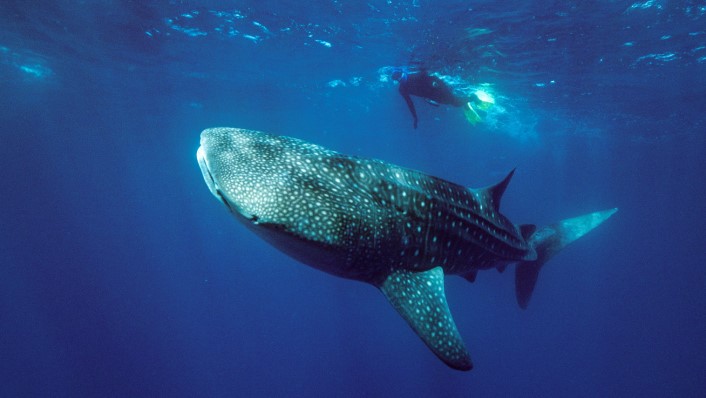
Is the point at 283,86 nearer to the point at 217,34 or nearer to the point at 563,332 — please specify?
the point at 217,34

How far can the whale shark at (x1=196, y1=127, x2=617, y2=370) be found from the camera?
8.79ft

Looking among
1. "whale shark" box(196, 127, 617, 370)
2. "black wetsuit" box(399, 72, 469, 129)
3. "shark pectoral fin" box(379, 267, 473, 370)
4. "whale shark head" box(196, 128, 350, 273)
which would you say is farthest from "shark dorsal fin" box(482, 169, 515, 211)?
"black wetsuit" box(399, 72, 469, 129)

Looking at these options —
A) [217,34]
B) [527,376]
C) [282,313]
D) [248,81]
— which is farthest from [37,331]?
[527,376]

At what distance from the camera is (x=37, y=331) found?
56.2m

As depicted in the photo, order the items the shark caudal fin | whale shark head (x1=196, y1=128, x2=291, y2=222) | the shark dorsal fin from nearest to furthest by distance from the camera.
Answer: whale shark head (x1=196, y1=128, x2=291, y2=222), the shark dorsal fin, the shark caudal fin

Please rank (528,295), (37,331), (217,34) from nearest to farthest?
(528,295) < (217,34) < (37,331)

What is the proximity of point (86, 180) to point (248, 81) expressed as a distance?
83.4m

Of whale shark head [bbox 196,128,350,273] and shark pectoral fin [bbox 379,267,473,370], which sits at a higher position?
whale shark head [bbox 196,128,350,273]

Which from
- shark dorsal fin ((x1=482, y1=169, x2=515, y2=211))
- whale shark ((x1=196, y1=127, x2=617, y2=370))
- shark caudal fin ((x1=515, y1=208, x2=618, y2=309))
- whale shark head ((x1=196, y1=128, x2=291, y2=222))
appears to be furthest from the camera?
shark caudal fin ((x1=515, y1=208, x2=618, y2=309))

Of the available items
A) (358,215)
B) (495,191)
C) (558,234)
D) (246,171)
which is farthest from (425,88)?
(246,171)

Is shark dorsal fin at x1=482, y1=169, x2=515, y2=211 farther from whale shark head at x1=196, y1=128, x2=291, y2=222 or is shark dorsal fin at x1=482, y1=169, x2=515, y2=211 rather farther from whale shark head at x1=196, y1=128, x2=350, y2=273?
whale shark head at x1=196, y1=128, x2=291, y2=222

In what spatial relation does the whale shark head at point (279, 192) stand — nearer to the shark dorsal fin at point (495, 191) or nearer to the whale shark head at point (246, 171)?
the whale shark head at point (246, 171)

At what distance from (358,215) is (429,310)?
0.96 m

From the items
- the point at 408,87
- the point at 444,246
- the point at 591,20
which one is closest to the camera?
the point at 444,246
